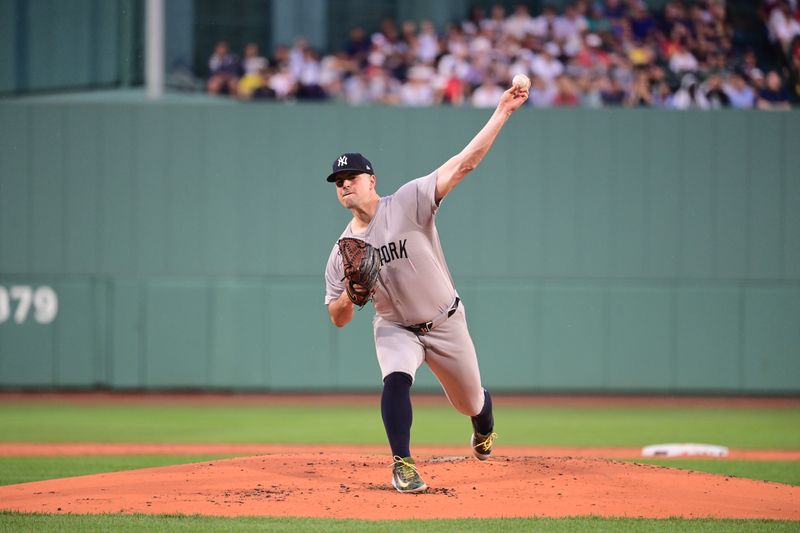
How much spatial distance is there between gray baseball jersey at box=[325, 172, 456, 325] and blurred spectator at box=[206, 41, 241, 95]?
30.2 feet

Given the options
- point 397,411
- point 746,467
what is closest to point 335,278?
point 397,411

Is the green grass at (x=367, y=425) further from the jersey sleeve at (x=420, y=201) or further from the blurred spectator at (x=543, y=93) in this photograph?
the jersey sleeve at (x=420, y=201)

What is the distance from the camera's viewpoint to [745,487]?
242 inches

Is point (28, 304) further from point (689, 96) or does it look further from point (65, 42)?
point (689, 96)

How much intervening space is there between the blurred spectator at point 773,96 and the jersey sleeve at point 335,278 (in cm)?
990

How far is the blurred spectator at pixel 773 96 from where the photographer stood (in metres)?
14.0

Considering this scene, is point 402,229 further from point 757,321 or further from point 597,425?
point 757,321

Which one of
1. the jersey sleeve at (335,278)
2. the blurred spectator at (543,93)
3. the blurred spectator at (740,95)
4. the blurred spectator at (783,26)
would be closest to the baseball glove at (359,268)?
the jersey sleeve at (335,278)

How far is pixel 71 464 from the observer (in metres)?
7.96

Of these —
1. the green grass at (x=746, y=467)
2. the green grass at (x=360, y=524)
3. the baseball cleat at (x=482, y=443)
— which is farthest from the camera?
the green grass at (x=746, y=467)

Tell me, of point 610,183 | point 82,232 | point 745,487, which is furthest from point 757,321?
point 82,232

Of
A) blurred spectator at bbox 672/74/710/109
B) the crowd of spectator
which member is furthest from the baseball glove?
blurred spectator at bbox 672/74/710/109

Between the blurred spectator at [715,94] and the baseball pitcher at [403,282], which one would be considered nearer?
the baseball pitcher at [403,282]

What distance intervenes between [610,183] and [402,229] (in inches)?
347
